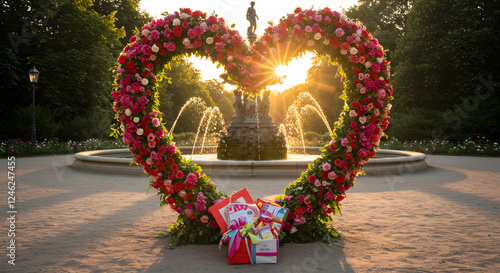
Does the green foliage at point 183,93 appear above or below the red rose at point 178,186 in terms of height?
above

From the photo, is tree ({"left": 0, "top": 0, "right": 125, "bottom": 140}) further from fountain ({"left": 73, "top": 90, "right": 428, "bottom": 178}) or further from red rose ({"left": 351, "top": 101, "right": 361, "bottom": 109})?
red rose ({"left": 351, "top": 101, "right": 361, "bottom": 109})

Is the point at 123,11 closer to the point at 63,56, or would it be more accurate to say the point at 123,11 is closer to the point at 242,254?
the point at 63,56

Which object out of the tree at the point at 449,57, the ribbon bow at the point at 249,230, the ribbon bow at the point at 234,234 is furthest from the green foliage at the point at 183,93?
the ribbon bow at the point at 249,230

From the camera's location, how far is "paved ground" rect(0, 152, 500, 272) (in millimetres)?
4699

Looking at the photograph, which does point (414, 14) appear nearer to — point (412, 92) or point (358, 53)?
point (412, 92)

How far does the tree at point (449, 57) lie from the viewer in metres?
29.5

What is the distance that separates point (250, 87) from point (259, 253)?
223cm

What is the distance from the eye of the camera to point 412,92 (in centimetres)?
3425

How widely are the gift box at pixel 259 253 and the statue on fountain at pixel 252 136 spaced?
33.8 feet

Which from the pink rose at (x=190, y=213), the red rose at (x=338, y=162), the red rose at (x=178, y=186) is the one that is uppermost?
the red rose at (x=338, y=162)

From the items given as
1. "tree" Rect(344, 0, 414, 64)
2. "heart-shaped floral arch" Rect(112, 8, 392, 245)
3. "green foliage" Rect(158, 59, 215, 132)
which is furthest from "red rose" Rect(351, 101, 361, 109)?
"green foliage" Rect(158, 59, 215, 132)

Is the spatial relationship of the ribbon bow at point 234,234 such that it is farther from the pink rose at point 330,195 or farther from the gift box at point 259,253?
the pink rose at point 330,195

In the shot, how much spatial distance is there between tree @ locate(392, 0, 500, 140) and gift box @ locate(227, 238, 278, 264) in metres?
26.4

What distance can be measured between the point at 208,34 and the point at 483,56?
30.2 meters
